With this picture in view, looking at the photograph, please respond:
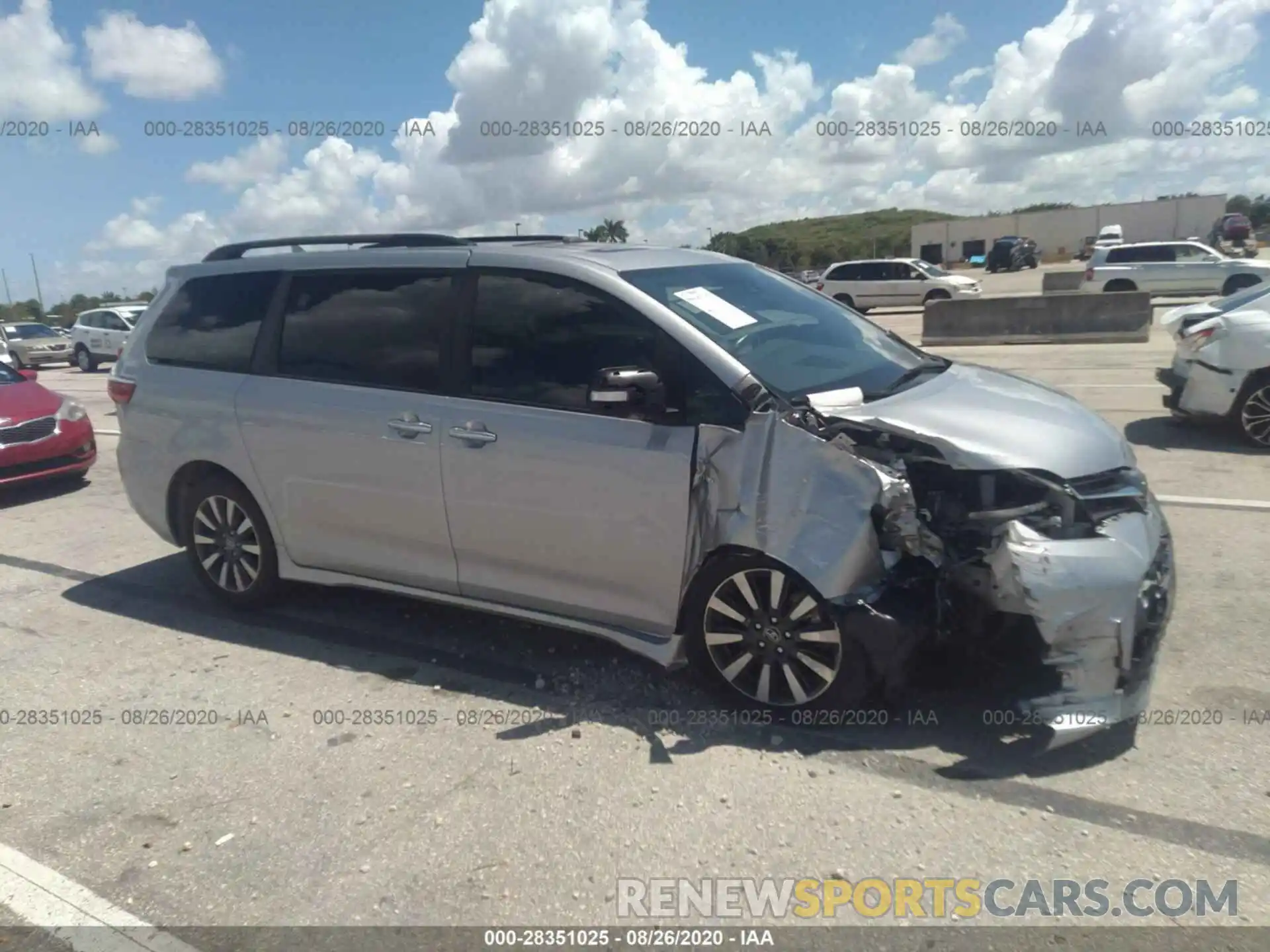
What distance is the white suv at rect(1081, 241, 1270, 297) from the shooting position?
2538 cm

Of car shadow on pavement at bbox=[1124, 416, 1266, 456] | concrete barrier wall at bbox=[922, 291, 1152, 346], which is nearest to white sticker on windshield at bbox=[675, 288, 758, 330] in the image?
car shadow on pavement at bbox=[1124, 416, 1266, 456]

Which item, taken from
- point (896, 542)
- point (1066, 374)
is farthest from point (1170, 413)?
point (896, 542)

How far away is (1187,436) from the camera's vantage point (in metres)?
8.84

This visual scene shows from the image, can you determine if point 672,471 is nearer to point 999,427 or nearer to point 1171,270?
point 999,427

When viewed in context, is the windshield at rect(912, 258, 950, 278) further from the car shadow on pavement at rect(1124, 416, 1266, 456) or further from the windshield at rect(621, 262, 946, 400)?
the windshield at rect(621, 262, 946, 400)

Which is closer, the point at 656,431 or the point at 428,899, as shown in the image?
the point at 428,899

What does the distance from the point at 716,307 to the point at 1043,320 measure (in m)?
16.7

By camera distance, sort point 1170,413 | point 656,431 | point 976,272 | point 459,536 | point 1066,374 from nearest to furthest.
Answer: point 656,431
point 459,536
point 1170,413
point 1066,374
point 976,272

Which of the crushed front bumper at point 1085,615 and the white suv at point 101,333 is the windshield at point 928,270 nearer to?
the white suv at point 101,333

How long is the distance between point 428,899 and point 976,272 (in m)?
61.1

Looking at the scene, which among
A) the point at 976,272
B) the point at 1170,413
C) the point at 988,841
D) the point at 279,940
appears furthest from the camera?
the point at 976,272

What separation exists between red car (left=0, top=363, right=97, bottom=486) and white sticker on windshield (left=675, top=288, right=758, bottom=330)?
23.7ft

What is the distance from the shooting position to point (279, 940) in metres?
2.92

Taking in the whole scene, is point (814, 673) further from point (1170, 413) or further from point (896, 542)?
point (1170, 413)
